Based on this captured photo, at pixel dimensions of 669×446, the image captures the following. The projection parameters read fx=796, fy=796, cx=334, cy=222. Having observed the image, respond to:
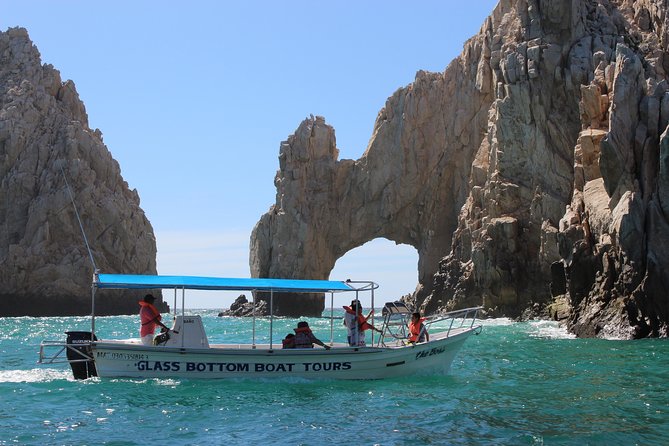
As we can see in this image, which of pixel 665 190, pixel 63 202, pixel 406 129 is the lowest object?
pixel 665 190

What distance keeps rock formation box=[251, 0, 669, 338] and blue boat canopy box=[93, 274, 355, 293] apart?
17.6 m

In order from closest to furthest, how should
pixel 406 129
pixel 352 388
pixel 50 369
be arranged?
1. pixel 352 388
2. pixel 50 369
3. pixel 406 129

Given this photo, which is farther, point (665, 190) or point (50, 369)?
point (665, 190)

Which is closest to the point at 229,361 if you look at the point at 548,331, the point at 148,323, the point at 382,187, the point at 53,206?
the point at 148,323

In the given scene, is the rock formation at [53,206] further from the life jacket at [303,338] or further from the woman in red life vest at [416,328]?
the woman in red life vest at [416,328]

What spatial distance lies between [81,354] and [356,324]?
770 centimetres

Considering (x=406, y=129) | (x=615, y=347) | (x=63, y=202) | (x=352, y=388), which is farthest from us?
(x=63, y=202)

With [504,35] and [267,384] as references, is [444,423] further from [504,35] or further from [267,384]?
[504,35]

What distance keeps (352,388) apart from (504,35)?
48.3 m

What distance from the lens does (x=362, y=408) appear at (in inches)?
714

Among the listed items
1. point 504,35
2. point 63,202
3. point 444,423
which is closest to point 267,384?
point 444,423

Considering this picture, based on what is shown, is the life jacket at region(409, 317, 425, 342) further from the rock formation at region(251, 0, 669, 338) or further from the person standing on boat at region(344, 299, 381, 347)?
the rock formation at region(251, 0, 669, 338)

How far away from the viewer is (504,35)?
63469mm

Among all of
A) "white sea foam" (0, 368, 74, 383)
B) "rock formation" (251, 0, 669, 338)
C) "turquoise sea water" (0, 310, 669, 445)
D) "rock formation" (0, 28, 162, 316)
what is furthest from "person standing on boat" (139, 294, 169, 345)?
"rock formation" (0, 28, 162, 316)
